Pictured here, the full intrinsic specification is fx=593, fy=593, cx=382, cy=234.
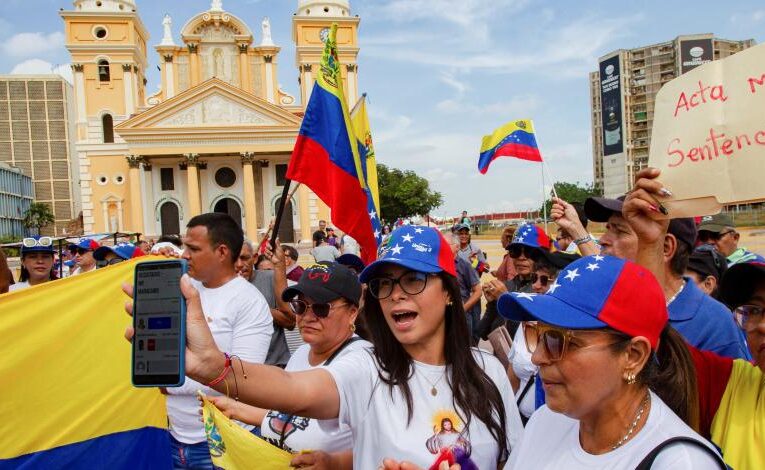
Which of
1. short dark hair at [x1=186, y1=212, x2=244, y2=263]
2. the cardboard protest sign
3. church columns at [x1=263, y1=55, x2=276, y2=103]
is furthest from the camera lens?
church columns at [x1=263, y1=55, x2=276, y2=103]

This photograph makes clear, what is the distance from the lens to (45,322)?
3.42 meters

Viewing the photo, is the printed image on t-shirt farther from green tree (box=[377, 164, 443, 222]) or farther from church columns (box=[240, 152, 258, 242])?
green tree (box=[377, 164, 443, 222])

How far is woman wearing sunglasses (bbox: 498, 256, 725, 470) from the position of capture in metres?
1.49

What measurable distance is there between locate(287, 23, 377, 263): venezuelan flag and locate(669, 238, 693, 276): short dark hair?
216 centimetres

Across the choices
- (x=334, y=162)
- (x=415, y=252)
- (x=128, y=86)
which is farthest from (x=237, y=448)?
(x=128, y=86)

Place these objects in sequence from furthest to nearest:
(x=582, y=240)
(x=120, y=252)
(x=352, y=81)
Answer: (x=352, y=81) < (x=120, y=252) < (x=582, y=240)

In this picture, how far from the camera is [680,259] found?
254cm

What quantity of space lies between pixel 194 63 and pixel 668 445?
4606cm

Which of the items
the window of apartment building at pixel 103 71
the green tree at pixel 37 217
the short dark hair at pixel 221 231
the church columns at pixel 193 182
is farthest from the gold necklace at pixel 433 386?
the green tree at pixel 37 217

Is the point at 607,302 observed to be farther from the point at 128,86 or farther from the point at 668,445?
the point at 128,86

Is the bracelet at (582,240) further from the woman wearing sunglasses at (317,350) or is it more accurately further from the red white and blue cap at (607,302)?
the red white and blue cap at (607,302)

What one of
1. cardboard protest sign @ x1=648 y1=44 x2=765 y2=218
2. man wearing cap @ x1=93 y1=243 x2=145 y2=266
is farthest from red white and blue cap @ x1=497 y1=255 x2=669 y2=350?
man wearing cap @ x1=93 y1=243 x2=145 y2=266

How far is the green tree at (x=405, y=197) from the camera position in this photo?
179 ft

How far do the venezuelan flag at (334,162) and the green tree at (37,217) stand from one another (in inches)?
3301
